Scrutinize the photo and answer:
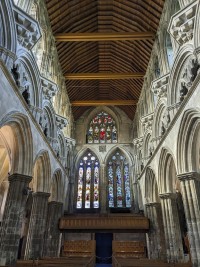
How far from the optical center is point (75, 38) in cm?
1249

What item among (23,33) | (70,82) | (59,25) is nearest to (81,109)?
(70,82)

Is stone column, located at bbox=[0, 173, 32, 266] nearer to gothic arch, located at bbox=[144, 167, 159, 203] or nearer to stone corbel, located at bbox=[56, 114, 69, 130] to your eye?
stone corbel, located at bbox=[56, 114, 69, 130]

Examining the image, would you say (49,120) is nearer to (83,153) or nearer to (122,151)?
(83,153)

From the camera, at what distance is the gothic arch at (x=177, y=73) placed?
827cm

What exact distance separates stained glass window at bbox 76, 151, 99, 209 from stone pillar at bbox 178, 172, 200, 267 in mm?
10903

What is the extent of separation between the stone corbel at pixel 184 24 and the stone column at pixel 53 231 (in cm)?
1118

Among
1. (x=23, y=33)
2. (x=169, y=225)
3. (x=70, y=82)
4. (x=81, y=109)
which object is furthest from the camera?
(x=81, y=109)

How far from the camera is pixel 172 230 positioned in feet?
33.5

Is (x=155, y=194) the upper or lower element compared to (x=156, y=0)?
lower

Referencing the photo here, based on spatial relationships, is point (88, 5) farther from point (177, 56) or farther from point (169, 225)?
point (169, 225)

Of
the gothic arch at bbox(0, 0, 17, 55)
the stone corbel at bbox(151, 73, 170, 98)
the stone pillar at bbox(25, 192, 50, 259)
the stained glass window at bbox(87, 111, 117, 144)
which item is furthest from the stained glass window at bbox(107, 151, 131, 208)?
the gothic arch at bbox(0, 0, 17, 55)

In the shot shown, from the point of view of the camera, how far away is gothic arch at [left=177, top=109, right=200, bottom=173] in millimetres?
8135

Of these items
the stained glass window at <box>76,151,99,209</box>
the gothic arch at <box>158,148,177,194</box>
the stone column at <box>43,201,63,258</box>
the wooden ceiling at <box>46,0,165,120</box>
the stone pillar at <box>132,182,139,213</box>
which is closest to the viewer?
the gothic arch at <box>158,148,177,194</box>

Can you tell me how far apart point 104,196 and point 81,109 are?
8119 millimetres
